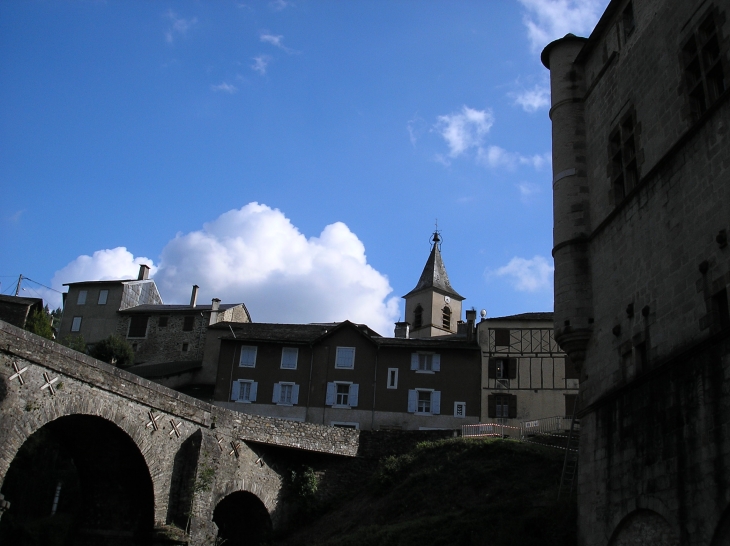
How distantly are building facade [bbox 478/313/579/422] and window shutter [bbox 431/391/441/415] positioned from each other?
2025mm

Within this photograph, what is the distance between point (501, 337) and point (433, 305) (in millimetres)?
20025

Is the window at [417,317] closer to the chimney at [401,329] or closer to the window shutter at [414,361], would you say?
the chimney at [401,329]

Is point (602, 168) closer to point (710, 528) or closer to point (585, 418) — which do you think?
point (585, 418)

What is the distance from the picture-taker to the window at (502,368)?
3388cm

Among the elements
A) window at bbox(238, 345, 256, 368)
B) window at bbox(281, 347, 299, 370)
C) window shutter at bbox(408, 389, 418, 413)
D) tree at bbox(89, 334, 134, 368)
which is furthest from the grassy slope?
tree at bbox(89, 334, 134, 368)

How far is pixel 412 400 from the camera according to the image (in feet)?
111

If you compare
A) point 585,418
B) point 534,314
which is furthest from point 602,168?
point 534,314

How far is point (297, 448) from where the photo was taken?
79.0 feet

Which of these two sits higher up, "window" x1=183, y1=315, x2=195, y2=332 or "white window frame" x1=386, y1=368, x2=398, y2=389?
"window" x1=183, y1=315, x2=195, y2=332

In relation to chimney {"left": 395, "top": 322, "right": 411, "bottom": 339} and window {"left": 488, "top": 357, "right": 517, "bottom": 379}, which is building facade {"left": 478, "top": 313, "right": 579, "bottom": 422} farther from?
chimney {"left": 395, "top": 322, "right": 411, "bottom": 339}

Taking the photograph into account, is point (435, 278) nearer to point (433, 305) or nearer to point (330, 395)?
point (433, 305)

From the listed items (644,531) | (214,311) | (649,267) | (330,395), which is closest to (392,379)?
(330,395)

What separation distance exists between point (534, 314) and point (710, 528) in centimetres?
2610

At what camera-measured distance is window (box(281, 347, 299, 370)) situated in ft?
115
